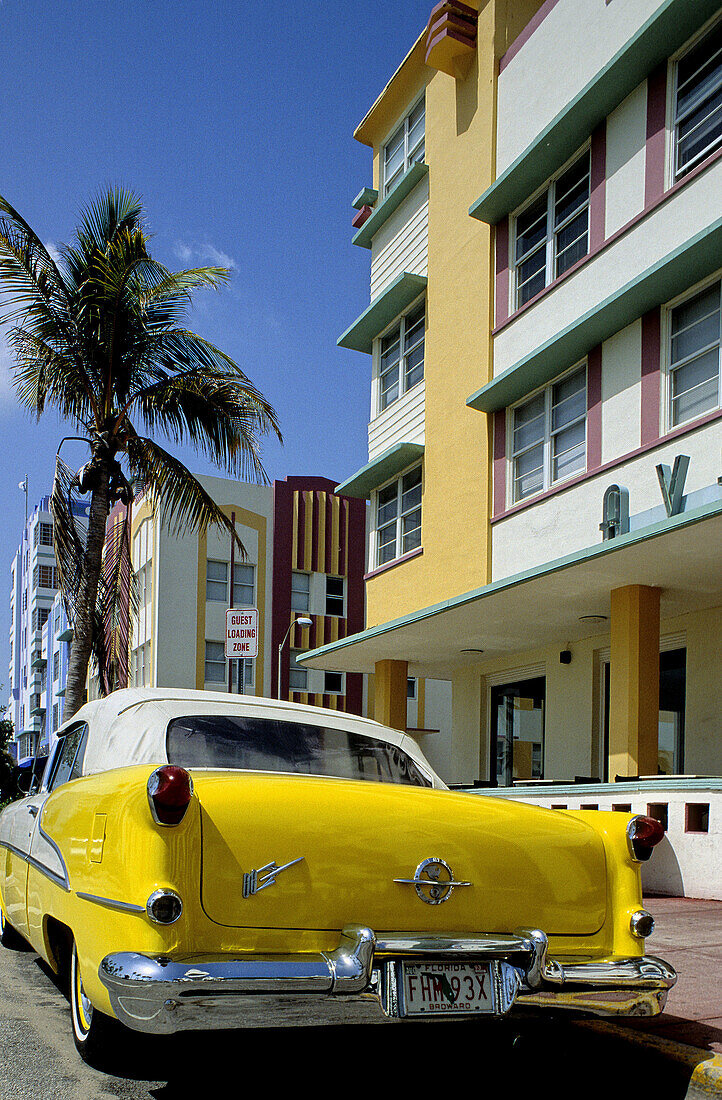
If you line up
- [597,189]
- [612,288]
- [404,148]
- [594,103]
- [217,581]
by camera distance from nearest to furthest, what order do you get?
[612,288]
[594,103]
[597,189]
[404,148]
[217,581]

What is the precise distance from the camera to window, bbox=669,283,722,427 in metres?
11.3

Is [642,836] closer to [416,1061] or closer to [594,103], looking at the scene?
[416,1061]

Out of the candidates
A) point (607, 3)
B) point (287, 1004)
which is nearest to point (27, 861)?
point (287, 1004)

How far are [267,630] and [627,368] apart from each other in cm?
2546

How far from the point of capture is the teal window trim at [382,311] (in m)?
18.1

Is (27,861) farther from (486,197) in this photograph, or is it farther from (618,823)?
(486,197)

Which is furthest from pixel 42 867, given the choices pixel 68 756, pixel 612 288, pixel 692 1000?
pixel 612 288

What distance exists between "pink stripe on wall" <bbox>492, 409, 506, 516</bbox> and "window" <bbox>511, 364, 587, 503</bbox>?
16 centimetres

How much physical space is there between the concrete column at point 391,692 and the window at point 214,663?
683 inches

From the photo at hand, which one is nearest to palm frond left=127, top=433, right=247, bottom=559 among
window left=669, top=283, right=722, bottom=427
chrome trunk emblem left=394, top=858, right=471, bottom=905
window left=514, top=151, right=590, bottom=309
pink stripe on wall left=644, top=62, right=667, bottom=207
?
window left=514, top=151, right=590, bottom=309

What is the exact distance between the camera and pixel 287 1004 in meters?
3.26

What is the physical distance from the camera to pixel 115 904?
3.53m

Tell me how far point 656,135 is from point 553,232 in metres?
2.37

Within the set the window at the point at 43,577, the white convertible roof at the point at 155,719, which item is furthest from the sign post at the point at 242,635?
the window at the point at 43,577
